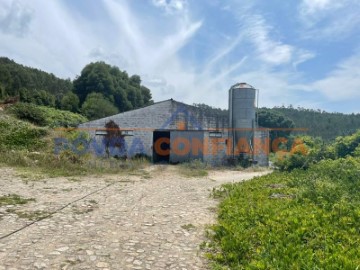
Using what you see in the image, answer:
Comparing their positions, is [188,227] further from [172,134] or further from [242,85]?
[242,85]

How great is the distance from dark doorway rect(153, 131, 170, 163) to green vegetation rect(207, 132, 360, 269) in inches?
345

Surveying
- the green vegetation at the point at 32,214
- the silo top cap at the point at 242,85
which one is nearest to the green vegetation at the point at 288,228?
the green vegetation at the point at 32,214

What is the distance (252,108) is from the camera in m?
18.0

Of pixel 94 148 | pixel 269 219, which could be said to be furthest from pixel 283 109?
pixel 269 219

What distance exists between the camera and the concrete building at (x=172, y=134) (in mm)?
17188

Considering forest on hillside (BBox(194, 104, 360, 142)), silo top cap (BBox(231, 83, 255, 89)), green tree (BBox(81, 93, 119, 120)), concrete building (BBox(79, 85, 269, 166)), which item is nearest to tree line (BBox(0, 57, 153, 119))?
green tree (BBox(81, 93, 119, 120))

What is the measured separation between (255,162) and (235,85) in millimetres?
4671

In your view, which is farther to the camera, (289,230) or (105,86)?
(105,86)

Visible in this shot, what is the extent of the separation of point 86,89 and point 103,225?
32.7 metres

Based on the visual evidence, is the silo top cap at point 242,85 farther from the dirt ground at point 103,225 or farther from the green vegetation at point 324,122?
the green vegetation at point 324,122

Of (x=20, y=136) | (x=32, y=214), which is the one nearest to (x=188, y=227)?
(x=32, y=214)

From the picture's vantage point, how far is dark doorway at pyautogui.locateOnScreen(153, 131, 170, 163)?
17703 millimetres

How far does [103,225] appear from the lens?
5.75m

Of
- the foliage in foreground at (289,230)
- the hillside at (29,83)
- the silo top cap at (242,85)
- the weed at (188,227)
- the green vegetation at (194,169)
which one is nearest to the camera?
the foliage in foreground at (289,230)
